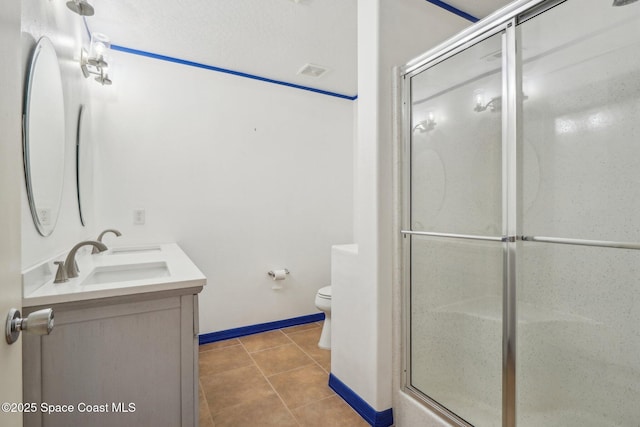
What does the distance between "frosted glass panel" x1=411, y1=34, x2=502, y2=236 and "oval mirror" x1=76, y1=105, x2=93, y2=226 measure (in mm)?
1979

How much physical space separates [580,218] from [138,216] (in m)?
2.73

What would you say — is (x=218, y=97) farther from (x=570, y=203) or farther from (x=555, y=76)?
(x=570, y=203)

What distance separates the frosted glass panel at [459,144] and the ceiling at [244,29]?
0.64 metres

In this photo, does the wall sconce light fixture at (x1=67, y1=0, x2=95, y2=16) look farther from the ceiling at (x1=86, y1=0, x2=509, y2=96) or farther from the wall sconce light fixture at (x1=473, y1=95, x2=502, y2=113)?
the wall sconce light fixture at (x1=473, y1=95, x2=502, y2=113)

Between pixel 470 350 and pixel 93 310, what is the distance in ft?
5.32

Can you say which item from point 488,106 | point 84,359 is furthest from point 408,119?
point 84,359

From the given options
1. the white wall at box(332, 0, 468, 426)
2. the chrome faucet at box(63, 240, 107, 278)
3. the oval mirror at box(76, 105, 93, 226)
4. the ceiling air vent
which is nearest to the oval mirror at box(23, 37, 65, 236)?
the chrome faucet at box(63, 240, 107, 278)

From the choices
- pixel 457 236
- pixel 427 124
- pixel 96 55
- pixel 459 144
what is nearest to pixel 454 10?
pixel 427 124

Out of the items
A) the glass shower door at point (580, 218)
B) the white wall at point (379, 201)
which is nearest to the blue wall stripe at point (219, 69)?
the white wall at point (379, 201)

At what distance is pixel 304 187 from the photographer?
10.5ft

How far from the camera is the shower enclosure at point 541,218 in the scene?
1.10 metres

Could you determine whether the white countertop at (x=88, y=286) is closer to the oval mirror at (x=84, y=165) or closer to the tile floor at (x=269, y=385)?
the oval mirror at (x=84, y=165)

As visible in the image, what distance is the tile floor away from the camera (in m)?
1.73

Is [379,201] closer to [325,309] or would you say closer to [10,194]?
[325,309]
